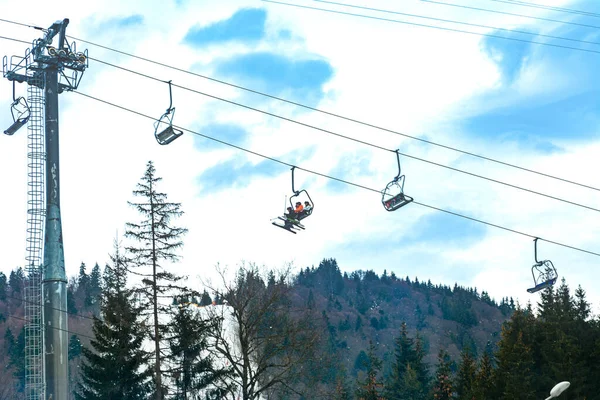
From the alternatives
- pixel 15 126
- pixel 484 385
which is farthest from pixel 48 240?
pixel 484 385

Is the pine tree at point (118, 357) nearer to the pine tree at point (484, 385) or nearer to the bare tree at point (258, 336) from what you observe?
the bare tree at point (258, 336)

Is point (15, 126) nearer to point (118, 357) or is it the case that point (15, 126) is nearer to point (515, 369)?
point (118, 357)

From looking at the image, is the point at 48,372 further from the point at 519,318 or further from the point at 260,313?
the point at 519,318

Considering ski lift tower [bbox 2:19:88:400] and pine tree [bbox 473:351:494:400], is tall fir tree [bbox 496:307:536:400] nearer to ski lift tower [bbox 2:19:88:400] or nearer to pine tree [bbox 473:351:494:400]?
pine tree [bbox 473:351:494:400]

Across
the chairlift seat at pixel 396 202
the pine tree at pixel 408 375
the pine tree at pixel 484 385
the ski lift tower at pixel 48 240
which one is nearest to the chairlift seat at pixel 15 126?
the ski lift tower at pixel 48 240

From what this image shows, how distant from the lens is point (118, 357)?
152 ft

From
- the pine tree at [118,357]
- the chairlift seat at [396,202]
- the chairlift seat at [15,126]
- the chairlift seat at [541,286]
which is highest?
the chairlift seat at [15,126]

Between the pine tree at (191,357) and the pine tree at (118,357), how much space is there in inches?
83.6

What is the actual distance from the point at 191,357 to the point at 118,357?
4508 millimetres

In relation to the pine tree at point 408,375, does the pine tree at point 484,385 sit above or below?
below

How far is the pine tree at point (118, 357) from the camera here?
152 feet

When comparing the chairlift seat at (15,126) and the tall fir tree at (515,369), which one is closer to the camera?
the chairlift seat at (15,126)

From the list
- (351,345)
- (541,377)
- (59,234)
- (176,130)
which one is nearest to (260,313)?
(59,234)

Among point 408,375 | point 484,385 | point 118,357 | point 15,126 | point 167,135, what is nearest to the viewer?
point 167,135
